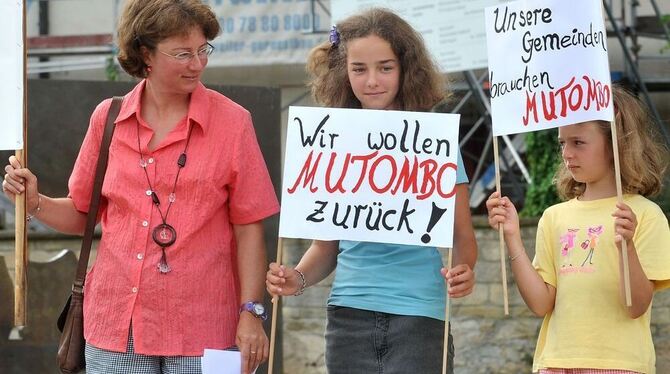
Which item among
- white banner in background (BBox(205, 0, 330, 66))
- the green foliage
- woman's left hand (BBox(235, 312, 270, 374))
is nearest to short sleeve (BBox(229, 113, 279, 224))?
woman's left hand (BBox(235, 312, 270, 374))

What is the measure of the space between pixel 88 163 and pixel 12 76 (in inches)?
16.1

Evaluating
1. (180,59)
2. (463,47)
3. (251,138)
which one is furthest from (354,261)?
(463,47)

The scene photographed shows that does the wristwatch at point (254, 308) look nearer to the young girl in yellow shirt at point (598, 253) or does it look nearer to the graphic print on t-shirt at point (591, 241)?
the young girl in yellow shirt at point (598, 253)

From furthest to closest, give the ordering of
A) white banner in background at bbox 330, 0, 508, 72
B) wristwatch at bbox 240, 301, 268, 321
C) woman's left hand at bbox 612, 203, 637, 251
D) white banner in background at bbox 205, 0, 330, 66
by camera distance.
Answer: white banner in background at bbox 205, 0, 330, 66, white banner in background at bbox 330, 0, 508, 72, wristwatch at bbox 240, 301, 268, 321, woman's left hand at bbox 612, 203, 637, 251

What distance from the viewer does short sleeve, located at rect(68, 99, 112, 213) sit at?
4398mm

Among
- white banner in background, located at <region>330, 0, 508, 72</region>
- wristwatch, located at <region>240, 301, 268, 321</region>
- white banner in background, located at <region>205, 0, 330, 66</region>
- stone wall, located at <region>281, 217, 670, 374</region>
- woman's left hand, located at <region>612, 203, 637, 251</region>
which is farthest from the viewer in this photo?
white banner in background, located at <region>205, 0, 330, 66</region>

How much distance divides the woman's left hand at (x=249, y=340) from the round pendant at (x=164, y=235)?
1.10 ft

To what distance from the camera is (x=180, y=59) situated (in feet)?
14.0

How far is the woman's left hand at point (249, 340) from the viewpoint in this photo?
14.0 ft

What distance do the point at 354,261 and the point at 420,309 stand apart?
29 cm

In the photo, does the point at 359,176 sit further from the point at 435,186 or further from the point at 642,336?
the point at 642,336

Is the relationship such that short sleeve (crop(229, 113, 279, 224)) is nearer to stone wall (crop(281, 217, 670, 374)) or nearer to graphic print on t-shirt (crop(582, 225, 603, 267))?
graphic print on t-shirt (crop(582, 225, 603, 267))

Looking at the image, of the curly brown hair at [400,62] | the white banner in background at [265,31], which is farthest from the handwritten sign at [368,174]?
the white banner in background at [265,31]

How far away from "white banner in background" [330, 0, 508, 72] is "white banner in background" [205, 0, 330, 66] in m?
1.81
